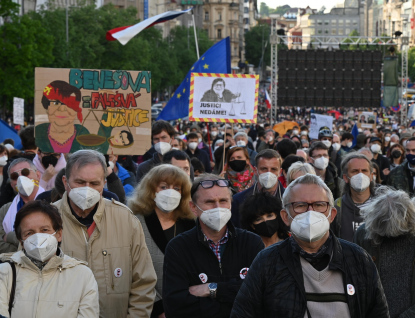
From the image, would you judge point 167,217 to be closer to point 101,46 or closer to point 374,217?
point 374,217

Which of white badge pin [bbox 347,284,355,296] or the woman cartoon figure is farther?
the woman cartoon figure

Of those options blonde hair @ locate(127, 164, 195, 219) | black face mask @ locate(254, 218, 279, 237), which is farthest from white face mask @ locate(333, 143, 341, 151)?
black face mask @ locate(254, 218, 279, 237)

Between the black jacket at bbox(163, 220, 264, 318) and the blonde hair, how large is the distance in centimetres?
118

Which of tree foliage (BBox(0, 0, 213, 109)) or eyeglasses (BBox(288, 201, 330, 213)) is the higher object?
tree foliage (BBox(0, 0, 213, 109))

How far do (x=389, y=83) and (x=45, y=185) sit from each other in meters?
30.1

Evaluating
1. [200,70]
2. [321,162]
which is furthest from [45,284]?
[200,70]

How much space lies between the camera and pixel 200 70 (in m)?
16.7

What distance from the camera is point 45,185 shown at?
8.84 metres

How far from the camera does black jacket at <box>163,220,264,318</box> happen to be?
196 inches

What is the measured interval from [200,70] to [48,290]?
1205 centimetres

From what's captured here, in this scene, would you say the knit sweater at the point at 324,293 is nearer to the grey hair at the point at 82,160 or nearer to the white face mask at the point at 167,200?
the grey hair at the point at 82,160

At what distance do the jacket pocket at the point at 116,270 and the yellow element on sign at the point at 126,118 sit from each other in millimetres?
2944

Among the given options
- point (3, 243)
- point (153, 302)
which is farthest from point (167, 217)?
point (3, 243)

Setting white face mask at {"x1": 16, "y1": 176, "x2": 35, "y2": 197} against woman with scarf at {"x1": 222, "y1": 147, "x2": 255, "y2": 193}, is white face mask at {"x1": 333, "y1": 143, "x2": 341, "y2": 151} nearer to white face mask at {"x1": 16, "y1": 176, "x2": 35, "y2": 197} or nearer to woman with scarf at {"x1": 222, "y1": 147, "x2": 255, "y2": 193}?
woman with scarf at {"x1": 222, "y1": 147, "x2": 255, "y2": 193}
